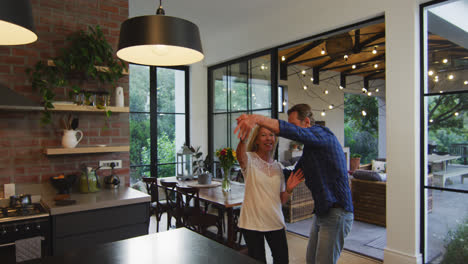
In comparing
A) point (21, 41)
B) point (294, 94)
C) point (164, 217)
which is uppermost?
point (294, 94)

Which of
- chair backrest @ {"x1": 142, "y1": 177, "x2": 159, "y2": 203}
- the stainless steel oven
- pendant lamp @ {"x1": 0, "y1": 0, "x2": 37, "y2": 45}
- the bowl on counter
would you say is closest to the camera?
pendant lamp @ {"x1": 0, "y1": 0, "x2": 37, "y2": 45}

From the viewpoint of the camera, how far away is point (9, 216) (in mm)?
2082

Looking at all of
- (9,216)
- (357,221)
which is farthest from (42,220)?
(357,221)

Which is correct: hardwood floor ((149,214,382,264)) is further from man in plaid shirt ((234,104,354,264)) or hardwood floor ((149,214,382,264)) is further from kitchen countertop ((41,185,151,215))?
kitchen countertop ((41,185,151,215))

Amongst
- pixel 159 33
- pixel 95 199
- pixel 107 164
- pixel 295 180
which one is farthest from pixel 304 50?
pixel 159 33

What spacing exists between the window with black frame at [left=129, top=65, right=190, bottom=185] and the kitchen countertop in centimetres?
249

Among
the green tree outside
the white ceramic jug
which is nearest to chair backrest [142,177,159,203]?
the white ceramic jug

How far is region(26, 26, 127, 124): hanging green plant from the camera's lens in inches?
104

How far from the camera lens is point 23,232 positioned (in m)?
2.07

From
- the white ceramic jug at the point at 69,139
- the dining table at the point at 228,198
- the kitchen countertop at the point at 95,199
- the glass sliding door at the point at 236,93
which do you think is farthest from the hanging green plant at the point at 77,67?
the glass sliding door at the point at 236,93

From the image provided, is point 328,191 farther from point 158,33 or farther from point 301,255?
Answer: point 301,255

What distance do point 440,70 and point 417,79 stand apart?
198mm

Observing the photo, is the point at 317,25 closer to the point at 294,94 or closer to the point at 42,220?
the point at 42,220

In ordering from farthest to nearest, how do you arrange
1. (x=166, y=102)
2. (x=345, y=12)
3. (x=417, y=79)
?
1. (x=166, y=102)
2. (x=345, y=12)
3. (x=417, y=79)
